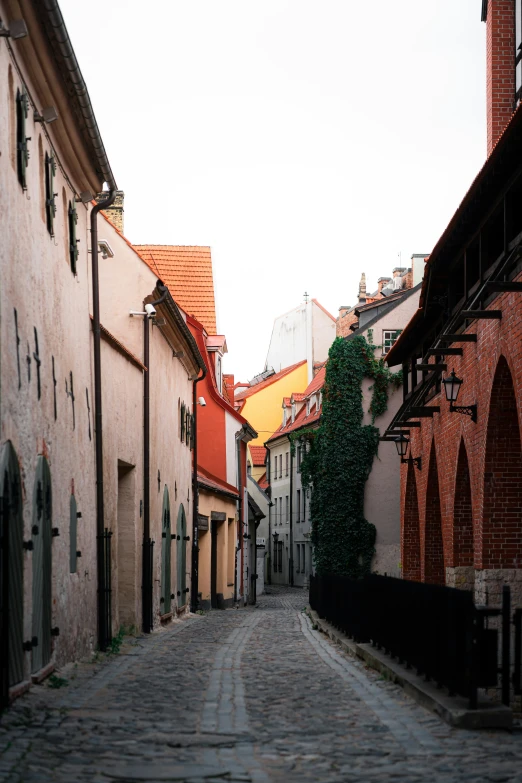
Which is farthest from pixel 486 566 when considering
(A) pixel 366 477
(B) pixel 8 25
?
(A) pixel 366 477

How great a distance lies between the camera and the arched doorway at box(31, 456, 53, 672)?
1144 centimetres

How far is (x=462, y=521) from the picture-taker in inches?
813

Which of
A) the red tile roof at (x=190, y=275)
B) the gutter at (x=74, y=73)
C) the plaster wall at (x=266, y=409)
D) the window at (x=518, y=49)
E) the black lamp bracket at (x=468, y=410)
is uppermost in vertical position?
the window at (x=518, y=49)

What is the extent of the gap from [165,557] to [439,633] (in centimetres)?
1529

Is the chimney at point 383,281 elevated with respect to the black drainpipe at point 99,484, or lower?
elevated

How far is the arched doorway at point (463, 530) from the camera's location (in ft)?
67.1

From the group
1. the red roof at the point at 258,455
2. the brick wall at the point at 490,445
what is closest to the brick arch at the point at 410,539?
the brick wall at the point at 490,445

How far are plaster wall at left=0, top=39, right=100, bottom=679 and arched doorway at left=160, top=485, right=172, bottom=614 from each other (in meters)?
8.57

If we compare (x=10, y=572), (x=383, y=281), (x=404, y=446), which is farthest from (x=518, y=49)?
(x=383, y=281)

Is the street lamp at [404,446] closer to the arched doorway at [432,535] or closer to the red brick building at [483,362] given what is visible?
the red brick building at [483,362]

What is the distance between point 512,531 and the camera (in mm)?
16938

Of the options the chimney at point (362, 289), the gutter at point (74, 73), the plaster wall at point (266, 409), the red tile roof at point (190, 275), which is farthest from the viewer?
the plaster wall at point (266, 409)

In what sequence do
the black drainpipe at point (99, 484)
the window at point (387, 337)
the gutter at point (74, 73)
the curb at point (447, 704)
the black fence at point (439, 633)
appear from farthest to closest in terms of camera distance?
the window at point (387, 337)
the black drainpipe at point (99, 484)
the gutter at point (74, 73)
the black fence at point (439, 633)
the curb at point (447, 704)

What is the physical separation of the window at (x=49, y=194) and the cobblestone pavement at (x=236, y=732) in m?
4.90
